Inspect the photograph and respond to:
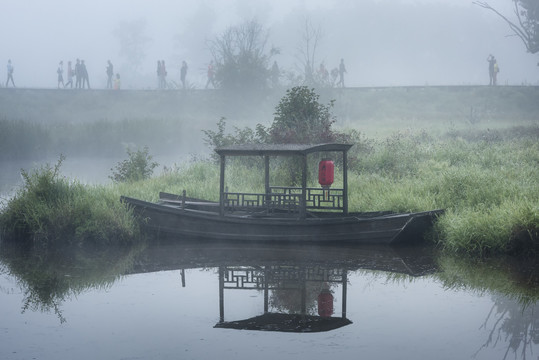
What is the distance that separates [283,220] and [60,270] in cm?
490

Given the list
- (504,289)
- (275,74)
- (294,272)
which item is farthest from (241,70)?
(504,289)

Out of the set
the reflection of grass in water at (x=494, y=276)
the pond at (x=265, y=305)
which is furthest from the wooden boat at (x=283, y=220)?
the reflection of grass in water at (x=494, y=276)

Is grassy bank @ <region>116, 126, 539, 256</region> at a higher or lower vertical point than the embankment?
lower

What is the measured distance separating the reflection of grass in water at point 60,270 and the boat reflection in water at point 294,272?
996mm

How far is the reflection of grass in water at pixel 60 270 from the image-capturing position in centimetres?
1078

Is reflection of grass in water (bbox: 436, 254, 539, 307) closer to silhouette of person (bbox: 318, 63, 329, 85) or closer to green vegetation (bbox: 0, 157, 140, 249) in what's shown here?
green vegetation (bbox: 0, 157, 140, 249)

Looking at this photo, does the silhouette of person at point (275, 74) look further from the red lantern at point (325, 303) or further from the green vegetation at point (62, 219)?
the red lantern at point (325, 303)

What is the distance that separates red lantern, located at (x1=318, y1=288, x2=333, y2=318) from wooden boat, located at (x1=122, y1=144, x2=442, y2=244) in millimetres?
4081

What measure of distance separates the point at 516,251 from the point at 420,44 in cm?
9474

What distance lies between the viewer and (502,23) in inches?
4392

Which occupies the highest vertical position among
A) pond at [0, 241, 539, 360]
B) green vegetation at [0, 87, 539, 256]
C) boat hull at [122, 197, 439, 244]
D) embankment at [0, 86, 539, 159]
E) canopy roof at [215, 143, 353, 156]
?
embankment at [0, 86, 539, 159]

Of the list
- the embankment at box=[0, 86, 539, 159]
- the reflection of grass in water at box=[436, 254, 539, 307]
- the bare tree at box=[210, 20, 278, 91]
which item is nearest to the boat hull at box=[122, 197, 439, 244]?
the reflection of grass in water at box=[436, 254, 539, 307]

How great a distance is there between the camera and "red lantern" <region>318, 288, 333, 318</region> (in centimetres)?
966

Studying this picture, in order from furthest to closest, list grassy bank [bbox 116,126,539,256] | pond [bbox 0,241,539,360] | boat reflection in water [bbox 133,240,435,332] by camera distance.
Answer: grassy bank [bbox 116,126,539,256], boat reflection in water [bbox 133,240,435,332], pond [bbox 0,241,539,360]
